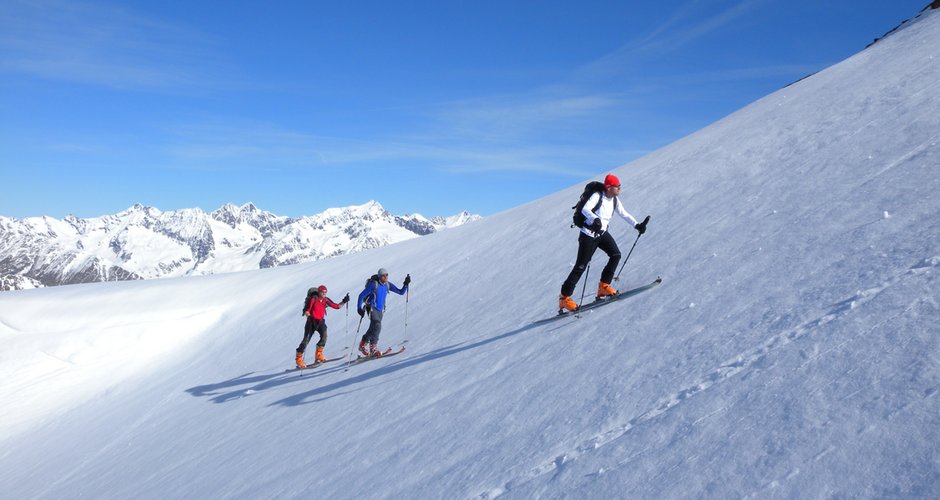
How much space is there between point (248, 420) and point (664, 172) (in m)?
13.0

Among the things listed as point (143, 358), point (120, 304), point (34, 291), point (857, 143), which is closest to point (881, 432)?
point (857, 143)

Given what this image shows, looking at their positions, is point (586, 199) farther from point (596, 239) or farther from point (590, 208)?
point (596, 239)

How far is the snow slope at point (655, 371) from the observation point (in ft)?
13.2

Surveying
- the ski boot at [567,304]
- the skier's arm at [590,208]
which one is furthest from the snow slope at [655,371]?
the skier's arm at [590,208]

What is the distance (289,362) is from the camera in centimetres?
1533

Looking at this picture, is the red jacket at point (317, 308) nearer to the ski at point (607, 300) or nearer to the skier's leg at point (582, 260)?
the ski at point (607, 300)

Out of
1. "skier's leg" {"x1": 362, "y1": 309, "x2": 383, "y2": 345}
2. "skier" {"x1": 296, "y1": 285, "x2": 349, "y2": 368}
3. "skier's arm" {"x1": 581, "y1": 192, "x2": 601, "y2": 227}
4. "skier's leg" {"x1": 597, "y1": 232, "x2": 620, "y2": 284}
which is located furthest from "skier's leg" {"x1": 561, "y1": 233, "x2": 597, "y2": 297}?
"skier" {"x1": 296, "y1": 285, "x2": 349, "y2": 368}

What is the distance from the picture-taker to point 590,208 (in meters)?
8.64

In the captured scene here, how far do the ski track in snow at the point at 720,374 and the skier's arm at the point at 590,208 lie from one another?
3715 mm

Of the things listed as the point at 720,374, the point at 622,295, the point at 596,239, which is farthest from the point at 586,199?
the point at 720,374

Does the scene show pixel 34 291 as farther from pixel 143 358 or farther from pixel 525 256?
pixel 525 256

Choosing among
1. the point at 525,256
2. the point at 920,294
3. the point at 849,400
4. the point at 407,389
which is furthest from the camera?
the point at 525,256

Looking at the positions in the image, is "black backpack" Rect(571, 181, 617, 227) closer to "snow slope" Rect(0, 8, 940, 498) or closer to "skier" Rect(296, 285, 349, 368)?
"snow slope" Rect(0, 8, 940, 498)

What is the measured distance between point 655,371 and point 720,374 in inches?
29.4
